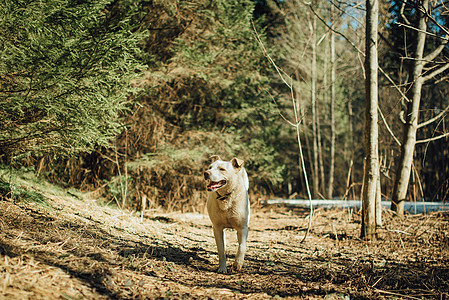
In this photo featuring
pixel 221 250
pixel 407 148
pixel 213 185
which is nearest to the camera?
pixel 213 185

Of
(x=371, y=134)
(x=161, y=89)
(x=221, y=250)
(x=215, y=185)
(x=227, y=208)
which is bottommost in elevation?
(x=221, y=250)

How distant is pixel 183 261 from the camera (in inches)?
163

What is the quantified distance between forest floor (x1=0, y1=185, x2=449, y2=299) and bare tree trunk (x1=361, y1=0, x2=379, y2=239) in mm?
393

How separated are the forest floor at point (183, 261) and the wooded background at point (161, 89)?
4.13 feet

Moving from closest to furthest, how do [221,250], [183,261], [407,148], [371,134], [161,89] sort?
[221,250] → [183,261] → [371,134] → [407,148] → [161,89]

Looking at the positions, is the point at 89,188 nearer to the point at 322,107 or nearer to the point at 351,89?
the point at 322,107

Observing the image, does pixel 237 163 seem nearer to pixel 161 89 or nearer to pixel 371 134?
pixel 371 134

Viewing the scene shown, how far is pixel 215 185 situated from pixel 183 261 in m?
1.19

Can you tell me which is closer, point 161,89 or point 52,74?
point 52,74

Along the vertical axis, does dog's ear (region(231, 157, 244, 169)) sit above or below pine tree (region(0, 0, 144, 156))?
below

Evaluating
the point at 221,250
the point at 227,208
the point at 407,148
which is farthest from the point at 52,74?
the point at 407,148

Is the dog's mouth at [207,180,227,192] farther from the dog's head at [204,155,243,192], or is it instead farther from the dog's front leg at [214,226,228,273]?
the dog's front leg at [214,226,228,273]

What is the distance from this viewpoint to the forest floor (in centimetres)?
263

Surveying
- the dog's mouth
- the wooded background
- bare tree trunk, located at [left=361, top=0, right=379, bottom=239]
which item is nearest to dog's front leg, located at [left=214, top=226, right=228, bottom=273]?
the dog's mouth
